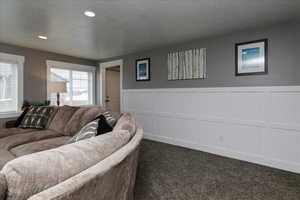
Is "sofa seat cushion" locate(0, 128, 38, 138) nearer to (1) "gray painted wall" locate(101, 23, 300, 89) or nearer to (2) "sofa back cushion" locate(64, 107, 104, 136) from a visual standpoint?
(2) "sofa back cushion" locate(64, 107, 104, 136)

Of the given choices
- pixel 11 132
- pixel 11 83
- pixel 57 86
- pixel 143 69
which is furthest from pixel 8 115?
pixel 143 69

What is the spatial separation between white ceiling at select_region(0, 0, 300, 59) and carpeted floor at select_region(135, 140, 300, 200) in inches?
86.2

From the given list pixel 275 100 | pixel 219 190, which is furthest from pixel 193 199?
pixel 275 100

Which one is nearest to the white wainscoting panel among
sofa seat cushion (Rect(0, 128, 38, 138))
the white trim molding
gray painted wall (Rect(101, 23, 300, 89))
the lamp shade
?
gray painted wall (Rect(101, 23, 300, 89))

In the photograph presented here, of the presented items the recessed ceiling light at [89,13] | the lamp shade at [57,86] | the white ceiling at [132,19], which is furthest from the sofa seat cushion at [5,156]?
the lamp shade at [57,86]

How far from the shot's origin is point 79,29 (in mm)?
2689

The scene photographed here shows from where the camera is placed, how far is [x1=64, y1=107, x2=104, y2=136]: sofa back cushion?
2.40 m

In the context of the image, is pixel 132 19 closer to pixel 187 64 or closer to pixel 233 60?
pixel 187 64

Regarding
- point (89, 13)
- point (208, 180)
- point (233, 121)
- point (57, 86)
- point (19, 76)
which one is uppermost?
point (89, 13)

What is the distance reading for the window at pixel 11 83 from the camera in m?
3.48

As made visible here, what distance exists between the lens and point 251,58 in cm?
269

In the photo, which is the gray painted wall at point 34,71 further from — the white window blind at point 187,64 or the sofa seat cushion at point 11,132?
the white window blind at point 187,64

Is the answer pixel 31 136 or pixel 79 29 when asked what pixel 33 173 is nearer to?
pixel 31 136

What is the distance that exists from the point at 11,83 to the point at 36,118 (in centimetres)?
154
